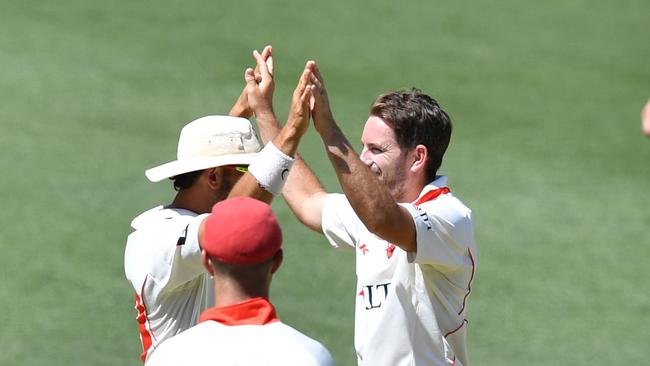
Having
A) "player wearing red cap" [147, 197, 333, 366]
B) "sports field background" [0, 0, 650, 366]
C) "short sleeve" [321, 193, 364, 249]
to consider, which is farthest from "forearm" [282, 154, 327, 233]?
"sports field background" [0, 0, 650, 366]

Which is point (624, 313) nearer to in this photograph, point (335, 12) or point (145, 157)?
point (145, 157)

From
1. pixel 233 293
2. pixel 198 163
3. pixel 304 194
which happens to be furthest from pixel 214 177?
pixel 233 293

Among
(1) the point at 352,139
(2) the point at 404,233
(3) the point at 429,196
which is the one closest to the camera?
(2) the point at 404,233

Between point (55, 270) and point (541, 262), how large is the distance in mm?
4528

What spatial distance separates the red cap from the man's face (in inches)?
64.5

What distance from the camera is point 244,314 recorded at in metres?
4.24

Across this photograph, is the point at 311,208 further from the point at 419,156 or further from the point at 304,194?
the point at 419,156

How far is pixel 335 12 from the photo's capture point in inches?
623

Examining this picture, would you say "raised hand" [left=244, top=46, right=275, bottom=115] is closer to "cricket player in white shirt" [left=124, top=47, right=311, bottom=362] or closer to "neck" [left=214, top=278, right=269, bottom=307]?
"cricket player in white shirt" [left=124, top=47, right=311, bottom=362]

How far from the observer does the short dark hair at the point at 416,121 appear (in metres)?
5.86

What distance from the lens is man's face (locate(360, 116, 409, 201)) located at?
19.3 ft

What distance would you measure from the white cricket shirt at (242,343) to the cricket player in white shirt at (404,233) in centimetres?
117

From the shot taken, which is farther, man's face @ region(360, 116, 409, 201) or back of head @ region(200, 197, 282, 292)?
man's face @ region(360, 116, 409, 201)

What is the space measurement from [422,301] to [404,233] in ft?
1.60
